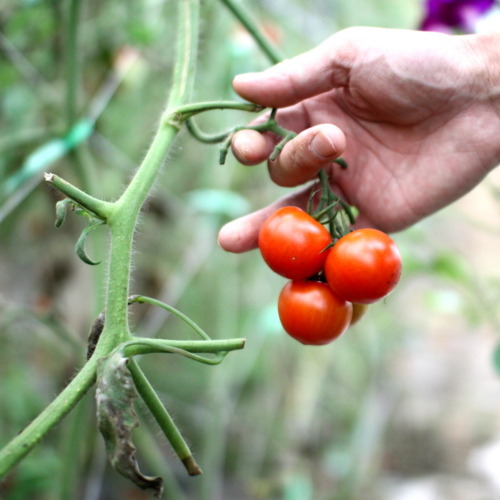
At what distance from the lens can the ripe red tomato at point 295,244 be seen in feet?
2.33

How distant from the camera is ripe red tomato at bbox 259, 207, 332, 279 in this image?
2.33 ft

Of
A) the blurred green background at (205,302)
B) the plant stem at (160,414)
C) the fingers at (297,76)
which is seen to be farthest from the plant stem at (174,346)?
the blurred green background at (205,302)

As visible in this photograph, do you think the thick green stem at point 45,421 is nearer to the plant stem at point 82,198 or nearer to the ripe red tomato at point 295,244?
the plant stem at point 82,198

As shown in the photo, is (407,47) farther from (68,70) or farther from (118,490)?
(118,490)

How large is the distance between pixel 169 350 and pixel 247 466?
1878mm

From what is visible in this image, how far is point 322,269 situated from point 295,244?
8 cm

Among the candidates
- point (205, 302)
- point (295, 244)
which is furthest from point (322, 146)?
point (205, 302)

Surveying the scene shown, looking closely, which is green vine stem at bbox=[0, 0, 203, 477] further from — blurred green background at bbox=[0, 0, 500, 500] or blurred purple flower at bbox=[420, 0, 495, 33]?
blurred purple flower at bbox=[420, 0, 495, 33]

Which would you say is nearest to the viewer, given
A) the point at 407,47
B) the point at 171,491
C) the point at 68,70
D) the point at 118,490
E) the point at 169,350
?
the point at 169,350

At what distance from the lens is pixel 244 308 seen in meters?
2.55

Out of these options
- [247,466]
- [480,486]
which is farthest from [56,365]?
[480,486]

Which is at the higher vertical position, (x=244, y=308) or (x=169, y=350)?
(x=169, y=350)

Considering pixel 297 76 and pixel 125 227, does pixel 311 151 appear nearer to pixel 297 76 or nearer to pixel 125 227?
pixel 297 76

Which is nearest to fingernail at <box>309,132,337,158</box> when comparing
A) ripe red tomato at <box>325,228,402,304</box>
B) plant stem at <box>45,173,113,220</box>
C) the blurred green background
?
ripe red tomato at <box>325,228,402,304</box>
